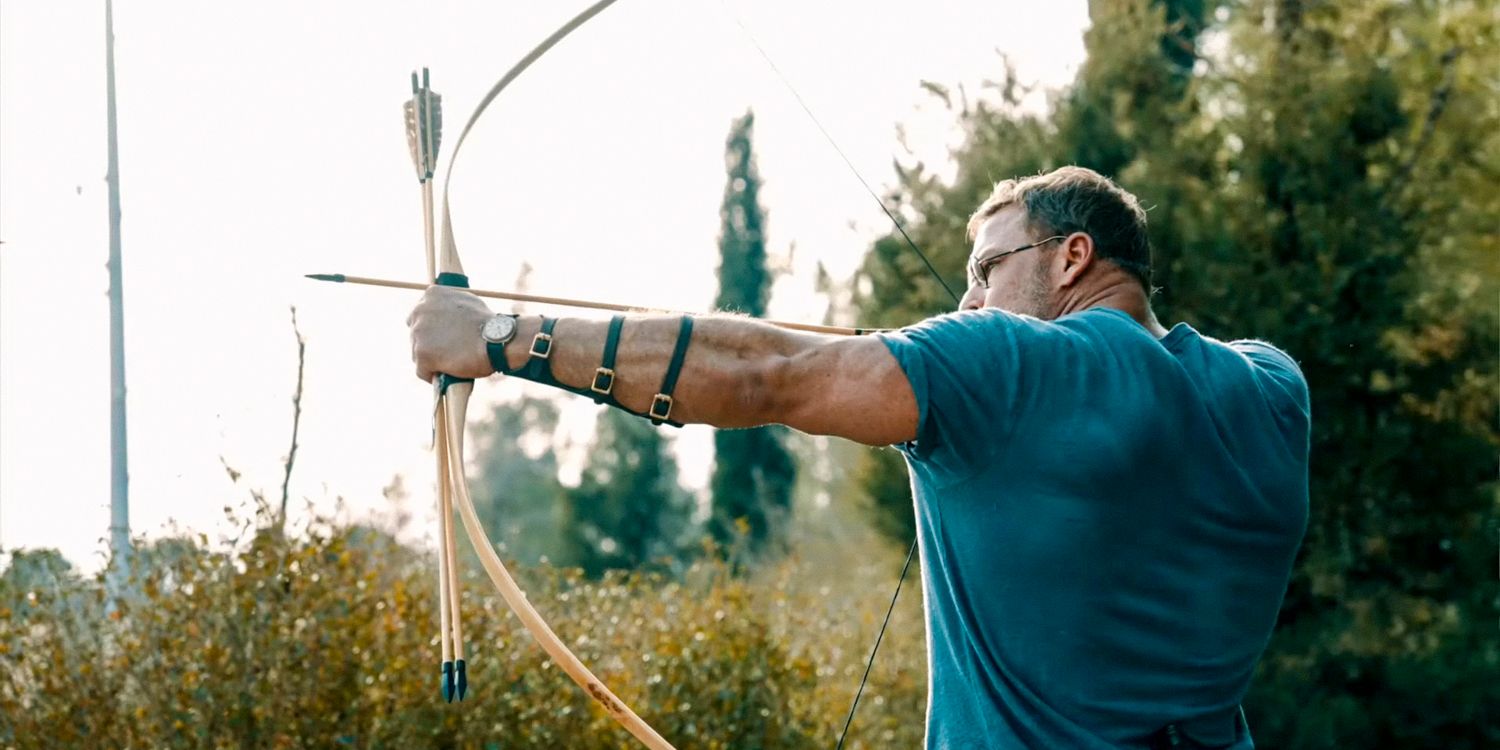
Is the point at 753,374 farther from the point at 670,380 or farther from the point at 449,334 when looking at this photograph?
the point at 449,334

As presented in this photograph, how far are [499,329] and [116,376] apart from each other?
3129 mm

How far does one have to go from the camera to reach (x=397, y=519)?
6.03 metres

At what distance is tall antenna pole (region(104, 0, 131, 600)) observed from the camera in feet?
16.3

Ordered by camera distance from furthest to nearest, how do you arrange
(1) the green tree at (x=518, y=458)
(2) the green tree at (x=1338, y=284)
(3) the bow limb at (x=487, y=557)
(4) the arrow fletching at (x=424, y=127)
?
(1) the green tree at (x=518, y=458), (2) the green tree at (x=1338, y=284), (4) the arrow fletching at (x=424, y=127), (3) the bow limb at (x=487, y=557)

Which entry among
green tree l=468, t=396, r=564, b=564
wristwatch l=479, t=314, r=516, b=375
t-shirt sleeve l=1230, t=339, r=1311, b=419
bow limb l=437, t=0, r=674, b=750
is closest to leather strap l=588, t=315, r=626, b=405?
wristwatch l=479, t=314, r=516, b=375

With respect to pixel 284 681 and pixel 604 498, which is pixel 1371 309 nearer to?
pixel 284 681

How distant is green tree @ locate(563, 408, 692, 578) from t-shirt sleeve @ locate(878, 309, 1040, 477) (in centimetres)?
1977

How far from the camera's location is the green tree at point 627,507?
22.2m

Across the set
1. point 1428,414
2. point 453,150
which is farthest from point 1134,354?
point 1428,414

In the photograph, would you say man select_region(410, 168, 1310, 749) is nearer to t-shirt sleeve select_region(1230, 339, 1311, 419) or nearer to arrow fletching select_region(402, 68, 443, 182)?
t-shirt sleeve select_region(1230, 339, 1311, 419)

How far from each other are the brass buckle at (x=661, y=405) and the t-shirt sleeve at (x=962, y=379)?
→ 0.32 meters

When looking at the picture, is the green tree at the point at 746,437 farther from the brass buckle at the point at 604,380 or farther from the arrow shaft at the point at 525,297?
the brass buckle at the point at 604,380

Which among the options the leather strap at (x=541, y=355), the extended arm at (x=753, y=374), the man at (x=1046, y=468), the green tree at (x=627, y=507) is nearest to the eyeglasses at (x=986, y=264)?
the man at (x=1046, y=468)

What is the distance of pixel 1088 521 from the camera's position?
233 cm
